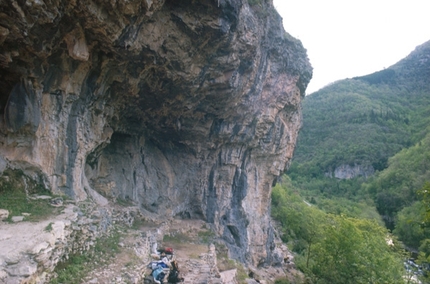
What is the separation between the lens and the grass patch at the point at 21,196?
7992 millimetres

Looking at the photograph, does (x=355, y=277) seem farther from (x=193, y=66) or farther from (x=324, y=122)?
(x=324, y=122)

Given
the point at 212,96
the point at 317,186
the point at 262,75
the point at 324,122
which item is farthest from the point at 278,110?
the point at 324,122

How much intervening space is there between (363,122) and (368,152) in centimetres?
1283

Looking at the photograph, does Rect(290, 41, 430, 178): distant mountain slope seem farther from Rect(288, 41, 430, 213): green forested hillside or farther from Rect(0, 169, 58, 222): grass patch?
Rect(0, 169, 58, 222): grass patch

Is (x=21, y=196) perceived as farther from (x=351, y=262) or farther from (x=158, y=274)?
(x=351, y=262)

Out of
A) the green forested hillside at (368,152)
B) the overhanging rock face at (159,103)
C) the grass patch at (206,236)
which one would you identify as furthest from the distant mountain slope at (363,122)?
the grass patch at (206,236)

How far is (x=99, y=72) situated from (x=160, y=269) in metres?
6.77

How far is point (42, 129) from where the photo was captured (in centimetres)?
973

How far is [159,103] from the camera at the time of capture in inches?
594

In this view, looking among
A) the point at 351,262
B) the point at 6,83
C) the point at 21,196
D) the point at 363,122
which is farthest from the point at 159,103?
the point at 363,122

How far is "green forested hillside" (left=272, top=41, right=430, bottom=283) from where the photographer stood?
4303 cm

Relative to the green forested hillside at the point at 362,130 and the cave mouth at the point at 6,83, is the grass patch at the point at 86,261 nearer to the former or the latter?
the cave mouth at the point at 6,83

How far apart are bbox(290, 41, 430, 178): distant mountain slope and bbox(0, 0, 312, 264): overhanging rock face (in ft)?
180

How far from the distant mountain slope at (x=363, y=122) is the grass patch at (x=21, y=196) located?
7322 centimetres
